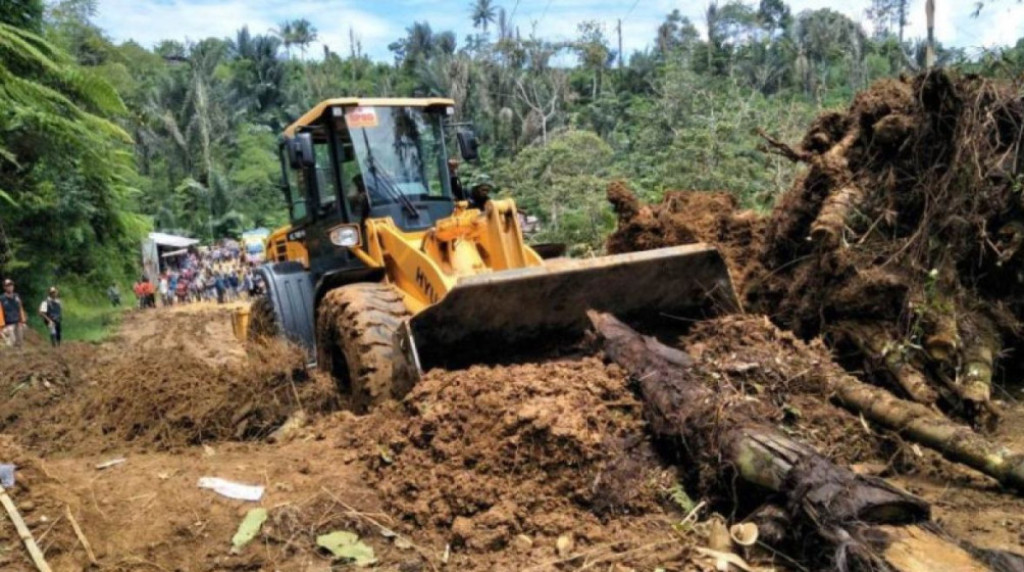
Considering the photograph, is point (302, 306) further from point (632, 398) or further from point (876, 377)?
point (876, 377)

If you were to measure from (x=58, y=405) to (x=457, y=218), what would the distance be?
4137 millimetres

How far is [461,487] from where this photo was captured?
4.37 metres

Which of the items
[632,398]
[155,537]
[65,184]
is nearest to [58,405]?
[155,537]

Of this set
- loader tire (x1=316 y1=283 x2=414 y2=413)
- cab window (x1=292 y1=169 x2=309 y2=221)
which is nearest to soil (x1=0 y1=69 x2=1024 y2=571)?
loader tire (x1=316 y1=283 x2=414 y2=413)

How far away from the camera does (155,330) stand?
19.7 metres

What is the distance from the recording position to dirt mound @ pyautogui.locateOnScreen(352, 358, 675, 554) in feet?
13.8

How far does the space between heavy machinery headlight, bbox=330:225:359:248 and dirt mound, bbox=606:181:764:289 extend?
2903 millimetres

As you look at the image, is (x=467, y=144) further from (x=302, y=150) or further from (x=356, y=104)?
(x=302, y=150)

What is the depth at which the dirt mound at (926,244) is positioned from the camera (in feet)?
18.6

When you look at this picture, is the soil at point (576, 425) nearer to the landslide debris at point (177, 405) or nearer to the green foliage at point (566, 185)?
the landslide debris at point (177, 405)

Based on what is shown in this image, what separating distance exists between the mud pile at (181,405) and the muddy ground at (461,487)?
0.34 metres

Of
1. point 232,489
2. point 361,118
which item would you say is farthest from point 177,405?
point 361,118

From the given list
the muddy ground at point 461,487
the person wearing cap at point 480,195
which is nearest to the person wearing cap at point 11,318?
the muddy ground at point 461,487

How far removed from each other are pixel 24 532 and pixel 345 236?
11.0 feet
